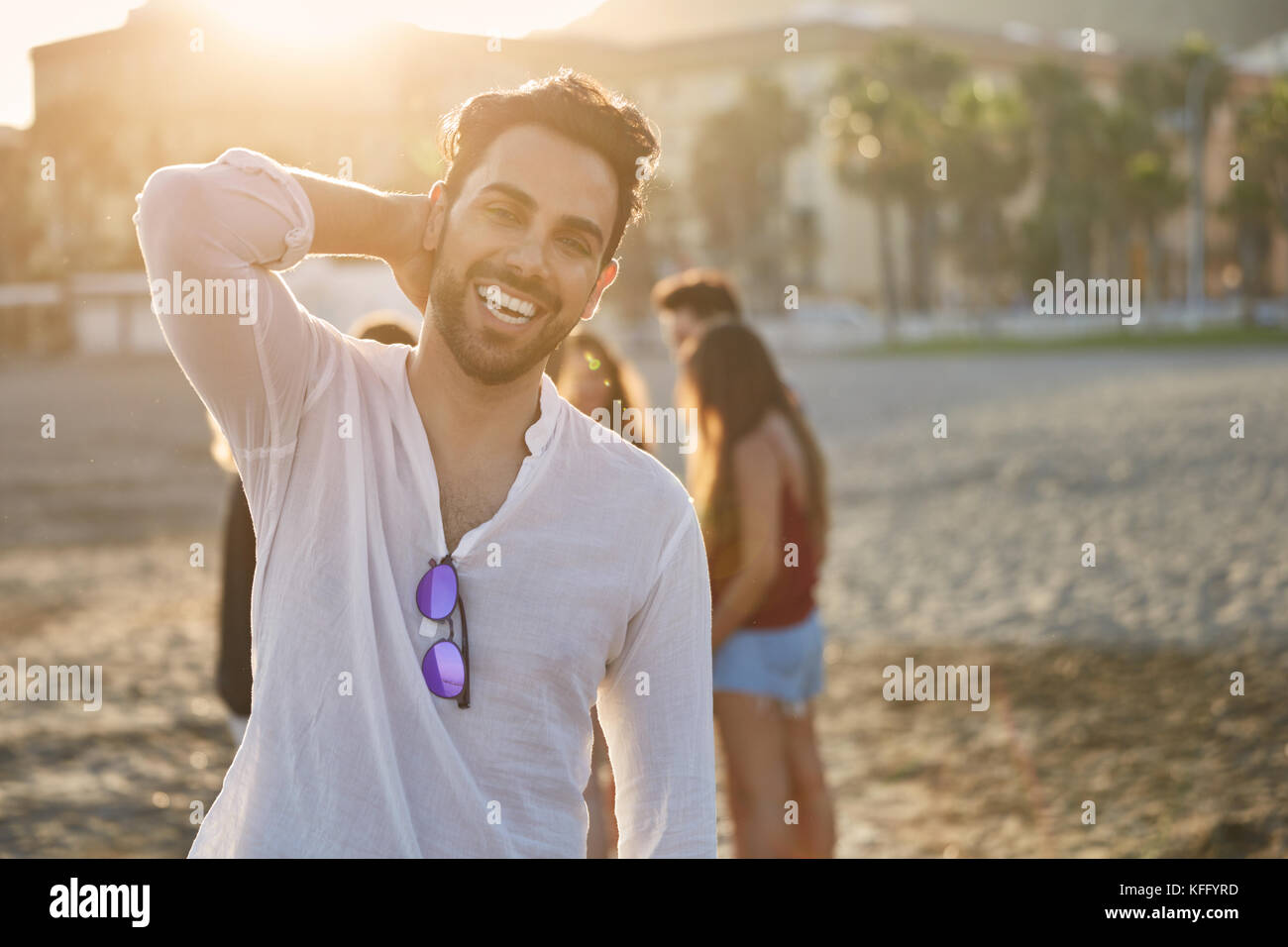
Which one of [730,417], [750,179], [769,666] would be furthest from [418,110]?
[750,179]

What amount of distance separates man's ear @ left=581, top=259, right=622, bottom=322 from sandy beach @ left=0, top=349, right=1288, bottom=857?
3690 millimetres

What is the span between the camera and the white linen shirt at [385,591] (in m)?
2.05

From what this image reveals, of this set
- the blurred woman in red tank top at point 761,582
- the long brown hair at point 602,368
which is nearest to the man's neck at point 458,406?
the long brown hair at point 602,368

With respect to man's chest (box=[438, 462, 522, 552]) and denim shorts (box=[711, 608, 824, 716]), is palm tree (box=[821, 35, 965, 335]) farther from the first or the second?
man's chest (box=[438, 462, 522, 552])

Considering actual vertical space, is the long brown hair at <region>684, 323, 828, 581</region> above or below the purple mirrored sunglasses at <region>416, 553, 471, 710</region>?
above

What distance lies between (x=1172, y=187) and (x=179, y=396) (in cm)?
4062

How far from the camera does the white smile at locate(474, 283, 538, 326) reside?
85.7 inches

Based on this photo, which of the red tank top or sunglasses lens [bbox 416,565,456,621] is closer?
sunglasses lens [bbox 416,565,456,621]

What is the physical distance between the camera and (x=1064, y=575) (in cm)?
1068

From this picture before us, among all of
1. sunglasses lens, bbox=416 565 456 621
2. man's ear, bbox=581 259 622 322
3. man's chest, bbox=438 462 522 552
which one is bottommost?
sunglasses lens, bbox=416 565 456 621

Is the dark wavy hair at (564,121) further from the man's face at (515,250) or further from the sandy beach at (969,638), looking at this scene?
Result: the sandy beach at (969,638)

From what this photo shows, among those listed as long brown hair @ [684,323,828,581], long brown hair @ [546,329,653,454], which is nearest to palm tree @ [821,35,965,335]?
long brown hair @ [684,323,828,581]
